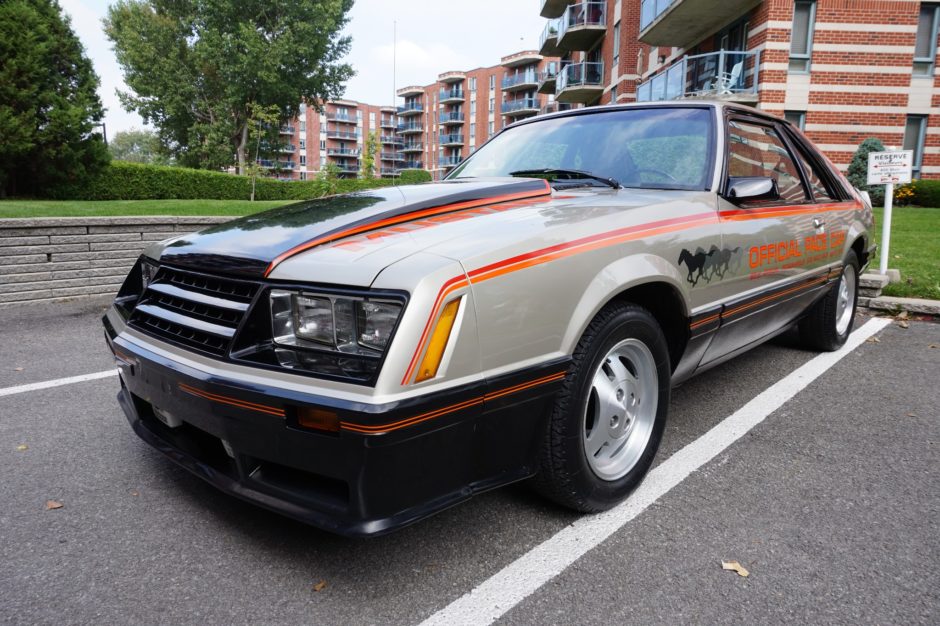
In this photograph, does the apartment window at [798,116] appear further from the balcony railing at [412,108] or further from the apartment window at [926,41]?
the balcony railing at [412,108]

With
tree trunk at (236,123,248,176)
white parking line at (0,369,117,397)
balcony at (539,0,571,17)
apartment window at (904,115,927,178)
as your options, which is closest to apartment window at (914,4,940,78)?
apartment window at (904,115,927,178)

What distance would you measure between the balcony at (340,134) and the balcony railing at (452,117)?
78.5 ft

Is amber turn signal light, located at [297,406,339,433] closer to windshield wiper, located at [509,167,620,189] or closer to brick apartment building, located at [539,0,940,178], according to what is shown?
windshield wiper, located at [509,167,620,189]

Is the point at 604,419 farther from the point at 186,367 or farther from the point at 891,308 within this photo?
the point at 891,308

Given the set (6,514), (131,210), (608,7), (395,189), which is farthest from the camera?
(608,7)

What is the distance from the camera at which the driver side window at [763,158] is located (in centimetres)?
317

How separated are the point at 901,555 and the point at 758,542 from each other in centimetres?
44

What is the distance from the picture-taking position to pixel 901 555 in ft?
6.61

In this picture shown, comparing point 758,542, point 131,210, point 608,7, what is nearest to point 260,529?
point 758,542

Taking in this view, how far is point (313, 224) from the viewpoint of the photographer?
213cm

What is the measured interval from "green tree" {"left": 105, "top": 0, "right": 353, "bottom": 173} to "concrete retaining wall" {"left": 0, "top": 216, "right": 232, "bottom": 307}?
27595mm

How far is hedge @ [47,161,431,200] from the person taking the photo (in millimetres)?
18663

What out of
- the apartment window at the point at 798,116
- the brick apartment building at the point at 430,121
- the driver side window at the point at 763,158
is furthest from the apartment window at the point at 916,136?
the brick apartment building at the point at 430,121

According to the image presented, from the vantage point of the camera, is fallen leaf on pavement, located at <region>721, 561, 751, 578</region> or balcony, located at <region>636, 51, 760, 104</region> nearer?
fallen leaf on pavement, located at <region>721, 561, 751, 578</region>
